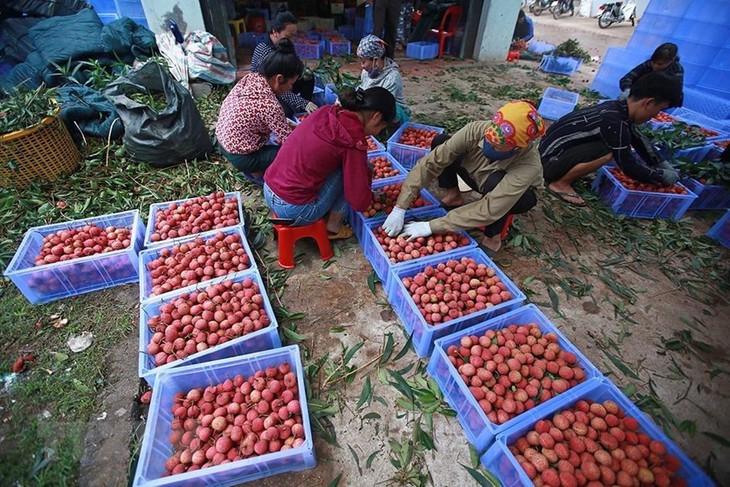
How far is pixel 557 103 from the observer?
530cm

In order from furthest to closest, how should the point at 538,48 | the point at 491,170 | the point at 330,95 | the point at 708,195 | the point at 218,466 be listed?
the point at 538,48 < the point at 330,95 < the point at 708,195 < the point at 491,170 < the point at 218,466

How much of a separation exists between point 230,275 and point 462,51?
8.92 meters

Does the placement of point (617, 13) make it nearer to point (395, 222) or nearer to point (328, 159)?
point (395, 222)

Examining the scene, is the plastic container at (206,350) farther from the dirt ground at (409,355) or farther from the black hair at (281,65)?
the black hair at (281,65)

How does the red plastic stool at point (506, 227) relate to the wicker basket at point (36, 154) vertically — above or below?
below

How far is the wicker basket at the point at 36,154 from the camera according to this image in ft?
9.29

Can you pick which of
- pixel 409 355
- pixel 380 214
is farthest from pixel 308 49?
pixel 409 355

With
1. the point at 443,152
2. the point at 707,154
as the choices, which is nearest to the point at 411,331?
the point at 443,152

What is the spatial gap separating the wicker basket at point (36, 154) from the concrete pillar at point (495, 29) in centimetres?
870

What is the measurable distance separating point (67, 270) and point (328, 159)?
1847mm

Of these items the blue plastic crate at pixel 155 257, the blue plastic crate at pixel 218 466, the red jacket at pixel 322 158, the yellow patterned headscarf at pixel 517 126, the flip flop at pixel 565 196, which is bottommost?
the flip flop at pixel 565 196

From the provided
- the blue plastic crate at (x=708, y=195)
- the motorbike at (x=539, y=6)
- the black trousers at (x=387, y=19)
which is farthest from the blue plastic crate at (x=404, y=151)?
the motorbike at (x=539, y=6)

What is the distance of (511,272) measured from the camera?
2.75 metres

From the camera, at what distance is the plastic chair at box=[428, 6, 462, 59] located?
834 centimetres
